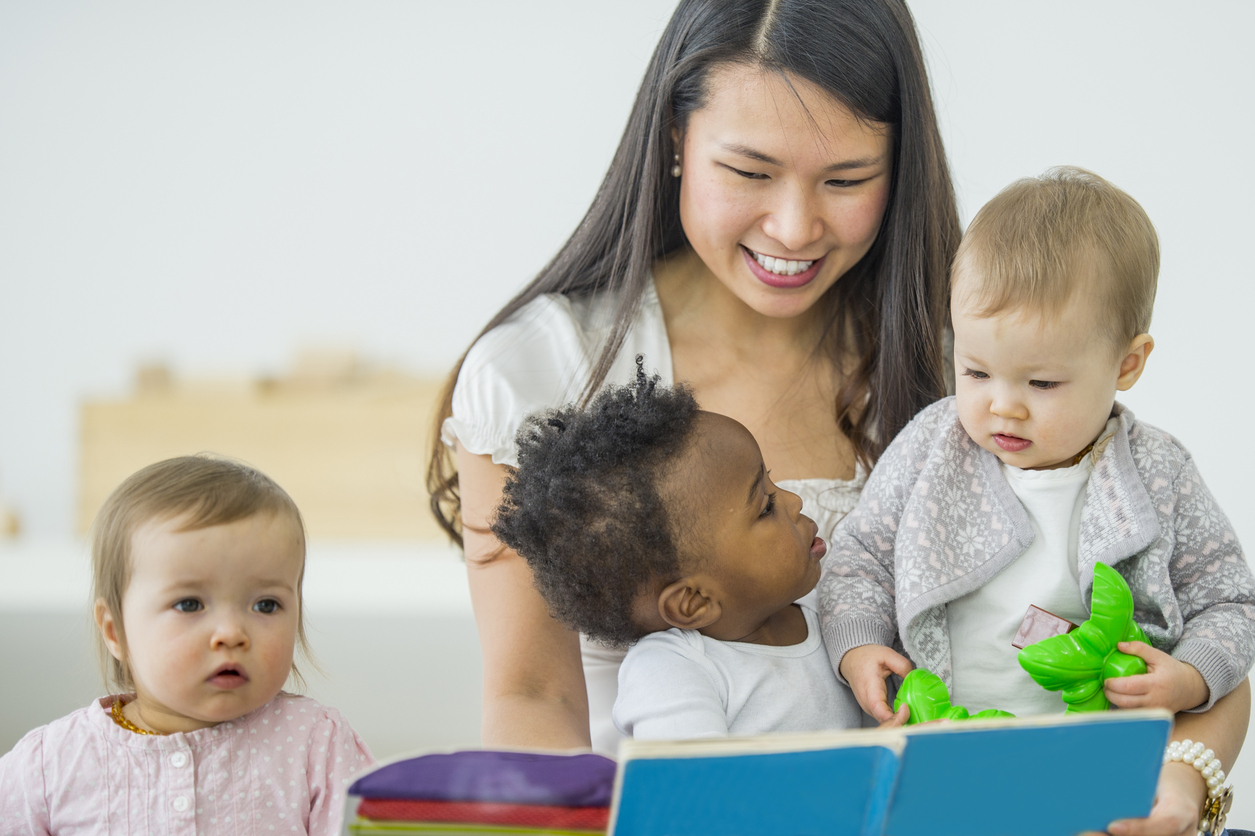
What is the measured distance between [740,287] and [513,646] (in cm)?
60

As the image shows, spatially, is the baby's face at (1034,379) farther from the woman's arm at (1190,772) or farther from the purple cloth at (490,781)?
the purple cloth at (490,781)

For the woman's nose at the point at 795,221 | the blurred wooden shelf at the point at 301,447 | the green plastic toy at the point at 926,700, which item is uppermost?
the woman's nose at the point at 795,221

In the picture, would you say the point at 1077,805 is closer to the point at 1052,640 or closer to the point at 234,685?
the point at 1052,640

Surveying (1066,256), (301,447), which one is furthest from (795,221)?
(301,447)

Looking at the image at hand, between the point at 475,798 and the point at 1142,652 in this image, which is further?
the point at 1142,652

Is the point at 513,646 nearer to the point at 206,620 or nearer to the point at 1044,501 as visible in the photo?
the point at 206,620

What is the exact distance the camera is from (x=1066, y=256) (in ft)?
3.89

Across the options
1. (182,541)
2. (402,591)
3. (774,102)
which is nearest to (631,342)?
(774,102)

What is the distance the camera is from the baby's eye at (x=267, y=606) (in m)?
1.19

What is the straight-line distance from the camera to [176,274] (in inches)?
166

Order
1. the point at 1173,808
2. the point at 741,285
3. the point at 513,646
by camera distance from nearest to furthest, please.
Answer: the point at 1173,808
the point at 513,646
the point at 741,285

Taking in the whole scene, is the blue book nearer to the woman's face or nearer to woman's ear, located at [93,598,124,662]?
woman's ear, located at [93,598,124,662]

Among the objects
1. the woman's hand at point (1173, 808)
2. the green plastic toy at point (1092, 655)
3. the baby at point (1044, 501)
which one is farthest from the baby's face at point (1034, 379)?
the woman's hand at point (1173, 808)

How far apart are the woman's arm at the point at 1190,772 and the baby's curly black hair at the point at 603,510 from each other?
20.5 inches
